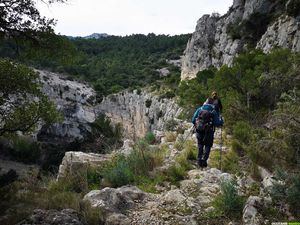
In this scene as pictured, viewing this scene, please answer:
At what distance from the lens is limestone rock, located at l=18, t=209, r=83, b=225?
539 cm

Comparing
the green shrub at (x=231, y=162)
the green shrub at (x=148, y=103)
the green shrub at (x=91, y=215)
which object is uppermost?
the green shrub at (x=148, y=103)

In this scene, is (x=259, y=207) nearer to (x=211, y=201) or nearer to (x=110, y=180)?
(x=211, y=201)

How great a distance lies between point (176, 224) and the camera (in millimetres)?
5723

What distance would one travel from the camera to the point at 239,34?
3198cm

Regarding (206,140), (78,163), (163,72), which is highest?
(163,72)

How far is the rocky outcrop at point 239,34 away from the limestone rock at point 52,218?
58.3 ft

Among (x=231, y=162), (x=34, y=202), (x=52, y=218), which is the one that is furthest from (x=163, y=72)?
(x=52, y=218)

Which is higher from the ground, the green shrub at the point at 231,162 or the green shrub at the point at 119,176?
the green shrub at the point at 231,162

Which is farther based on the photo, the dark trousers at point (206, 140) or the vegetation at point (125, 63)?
the vegetation at point (125, 63)

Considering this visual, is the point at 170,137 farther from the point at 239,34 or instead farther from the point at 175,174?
the point at 239,34

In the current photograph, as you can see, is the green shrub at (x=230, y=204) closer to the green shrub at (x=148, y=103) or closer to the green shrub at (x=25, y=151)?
the green shrub at (x=25, y=151)

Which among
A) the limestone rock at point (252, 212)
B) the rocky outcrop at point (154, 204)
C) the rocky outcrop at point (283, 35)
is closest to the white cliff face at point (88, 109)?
the rocky outcrop at point (283, 35)

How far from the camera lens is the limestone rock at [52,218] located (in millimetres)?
5391

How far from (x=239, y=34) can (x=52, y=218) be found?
2928 cm
